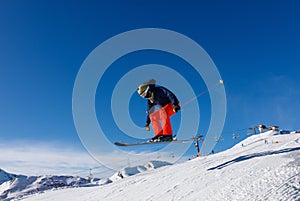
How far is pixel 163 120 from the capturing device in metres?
9.11

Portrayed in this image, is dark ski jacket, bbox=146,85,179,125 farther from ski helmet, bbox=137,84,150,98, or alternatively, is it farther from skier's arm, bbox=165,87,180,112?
ski helmet, bbox=137,84,150,98

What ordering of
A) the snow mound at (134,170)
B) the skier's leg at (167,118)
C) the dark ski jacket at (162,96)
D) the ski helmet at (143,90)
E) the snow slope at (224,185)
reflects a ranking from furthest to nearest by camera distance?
1. the snow mound at (134,170)
2. the ski helmet at (143,90)
3. the dark ski jacket at (162,96)
4. the skier's leg at (167,118)
5. the snow slope at (224,185)

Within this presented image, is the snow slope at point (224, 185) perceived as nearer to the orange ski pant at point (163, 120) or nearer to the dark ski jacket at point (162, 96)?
the orange ski pant at point (163, 120)

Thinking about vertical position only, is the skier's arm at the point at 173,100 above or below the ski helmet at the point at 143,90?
below

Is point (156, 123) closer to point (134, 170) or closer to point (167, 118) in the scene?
point (167, 118)

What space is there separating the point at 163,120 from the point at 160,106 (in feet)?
1.69

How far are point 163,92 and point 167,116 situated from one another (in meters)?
0.91

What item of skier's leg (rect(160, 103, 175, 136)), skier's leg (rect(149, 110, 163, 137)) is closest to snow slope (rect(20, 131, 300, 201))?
skier's leg (rect(160, 103, 175, 136))

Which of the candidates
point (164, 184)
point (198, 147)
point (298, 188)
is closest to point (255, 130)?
point (198, 147)

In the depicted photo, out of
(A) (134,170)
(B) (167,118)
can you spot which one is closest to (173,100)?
(B) (167,118)

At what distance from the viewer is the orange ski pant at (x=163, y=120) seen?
903cm

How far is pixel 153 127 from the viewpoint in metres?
9.48

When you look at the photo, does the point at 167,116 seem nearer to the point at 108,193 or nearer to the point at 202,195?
the point at 108,193

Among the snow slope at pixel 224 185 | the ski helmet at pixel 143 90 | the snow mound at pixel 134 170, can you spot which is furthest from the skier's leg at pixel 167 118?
the snow mound at pixel 134 170
